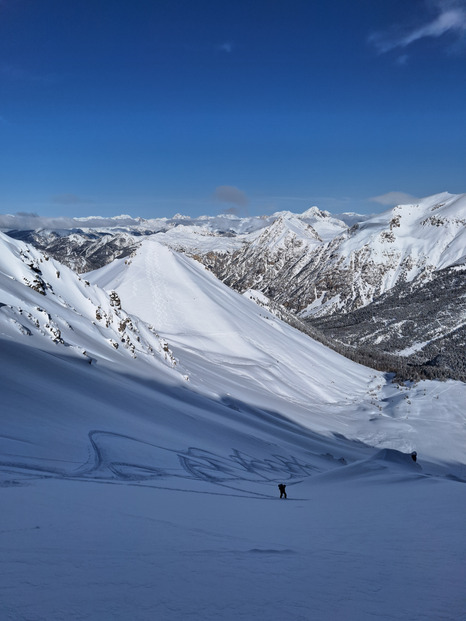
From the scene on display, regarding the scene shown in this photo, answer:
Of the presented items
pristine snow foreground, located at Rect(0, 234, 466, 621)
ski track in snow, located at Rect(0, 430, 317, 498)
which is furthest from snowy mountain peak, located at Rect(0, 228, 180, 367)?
ski track in snow, located at Rect(0, 430, 317, 498)

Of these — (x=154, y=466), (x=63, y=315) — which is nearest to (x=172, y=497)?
(x=154, y=466)

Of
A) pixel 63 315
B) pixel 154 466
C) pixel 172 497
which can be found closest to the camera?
pixel 172 497

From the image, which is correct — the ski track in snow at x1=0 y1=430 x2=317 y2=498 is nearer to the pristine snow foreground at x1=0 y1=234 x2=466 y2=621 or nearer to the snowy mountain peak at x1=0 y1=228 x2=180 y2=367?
the pristine snow foreground at x1=0 y1=234 x2=466 y2=621

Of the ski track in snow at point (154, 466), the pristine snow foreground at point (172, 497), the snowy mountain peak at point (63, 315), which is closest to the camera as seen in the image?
the pristine snow foreground at point (172, 497)

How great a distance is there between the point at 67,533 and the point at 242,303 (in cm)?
12784

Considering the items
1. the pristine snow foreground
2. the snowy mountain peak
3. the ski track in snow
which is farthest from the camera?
the snowy mountain peak

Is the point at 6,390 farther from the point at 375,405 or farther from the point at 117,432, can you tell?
the point at 375,405

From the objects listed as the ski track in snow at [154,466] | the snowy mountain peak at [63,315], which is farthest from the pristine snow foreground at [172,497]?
the snowy mountain peak at [63,315]

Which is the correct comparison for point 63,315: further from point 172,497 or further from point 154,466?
point 172,497

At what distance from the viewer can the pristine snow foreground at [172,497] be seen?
6.70m

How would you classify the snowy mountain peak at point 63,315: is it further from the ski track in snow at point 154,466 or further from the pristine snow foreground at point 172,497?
the ski track in snow at point 154,466

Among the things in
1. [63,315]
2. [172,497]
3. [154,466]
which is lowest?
[154,466]

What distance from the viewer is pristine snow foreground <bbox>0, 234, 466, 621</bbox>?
6.70m

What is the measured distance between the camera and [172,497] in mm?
15484
